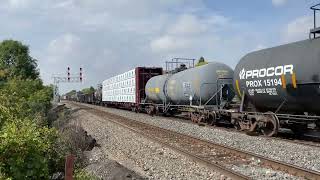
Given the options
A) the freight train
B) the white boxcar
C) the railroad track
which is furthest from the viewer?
the white boxcar

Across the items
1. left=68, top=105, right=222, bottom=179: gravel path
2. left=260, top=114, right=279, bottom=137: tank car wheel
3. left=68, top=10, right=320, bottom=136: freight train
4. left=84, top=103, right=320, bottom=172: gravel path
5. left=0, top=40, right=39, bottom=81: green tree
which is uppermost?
left=0, top=40, right=39, bottom=81: green tree

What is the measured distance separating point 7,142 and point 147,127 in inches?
674

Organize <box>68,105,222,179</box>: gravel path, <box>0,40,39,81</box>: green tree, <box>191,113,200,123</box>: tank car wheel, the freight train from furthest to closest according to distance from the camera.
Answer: <box>0,40,39,81</box>: green tree < <box>191,113,200,123</box>: tank car wheel < the freight train < <box>68,105,222,179</box>: gravel path

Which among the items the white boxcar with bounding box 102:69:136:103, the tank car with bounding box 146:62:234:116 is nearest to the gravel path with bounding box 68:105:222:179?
the tank car with bounding box 146:62:234:116

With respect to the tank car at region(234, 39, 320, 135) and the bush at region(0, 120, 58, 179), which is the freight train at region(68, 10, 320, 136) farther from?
the bush at region(0, 120, 58, 179)

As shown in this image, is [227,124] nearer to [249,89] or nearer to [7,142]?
[249,89]

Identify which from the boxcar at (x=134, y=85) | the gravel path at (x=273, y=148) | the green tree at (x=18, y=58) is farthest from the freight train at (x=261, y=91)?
the green tree at (x=18, y=58)

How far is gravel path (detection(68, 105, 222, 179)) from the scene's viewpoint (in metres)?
10.3

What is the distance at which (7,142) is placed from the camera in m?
5.66

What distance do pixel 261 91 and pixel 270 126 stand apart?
1466 mm

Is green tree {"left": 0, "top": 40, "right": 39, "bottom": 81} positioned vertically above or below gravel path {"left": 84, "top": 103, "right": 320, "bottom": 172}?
above

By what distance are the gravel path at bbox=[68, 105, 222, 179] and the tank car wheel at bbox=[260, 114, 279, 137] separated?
4.43m

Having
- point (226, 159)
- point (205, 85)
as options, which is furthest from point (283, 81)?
point (205, 85)

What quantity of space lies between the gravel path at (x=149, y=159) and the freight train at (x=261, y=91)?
4.56 m
